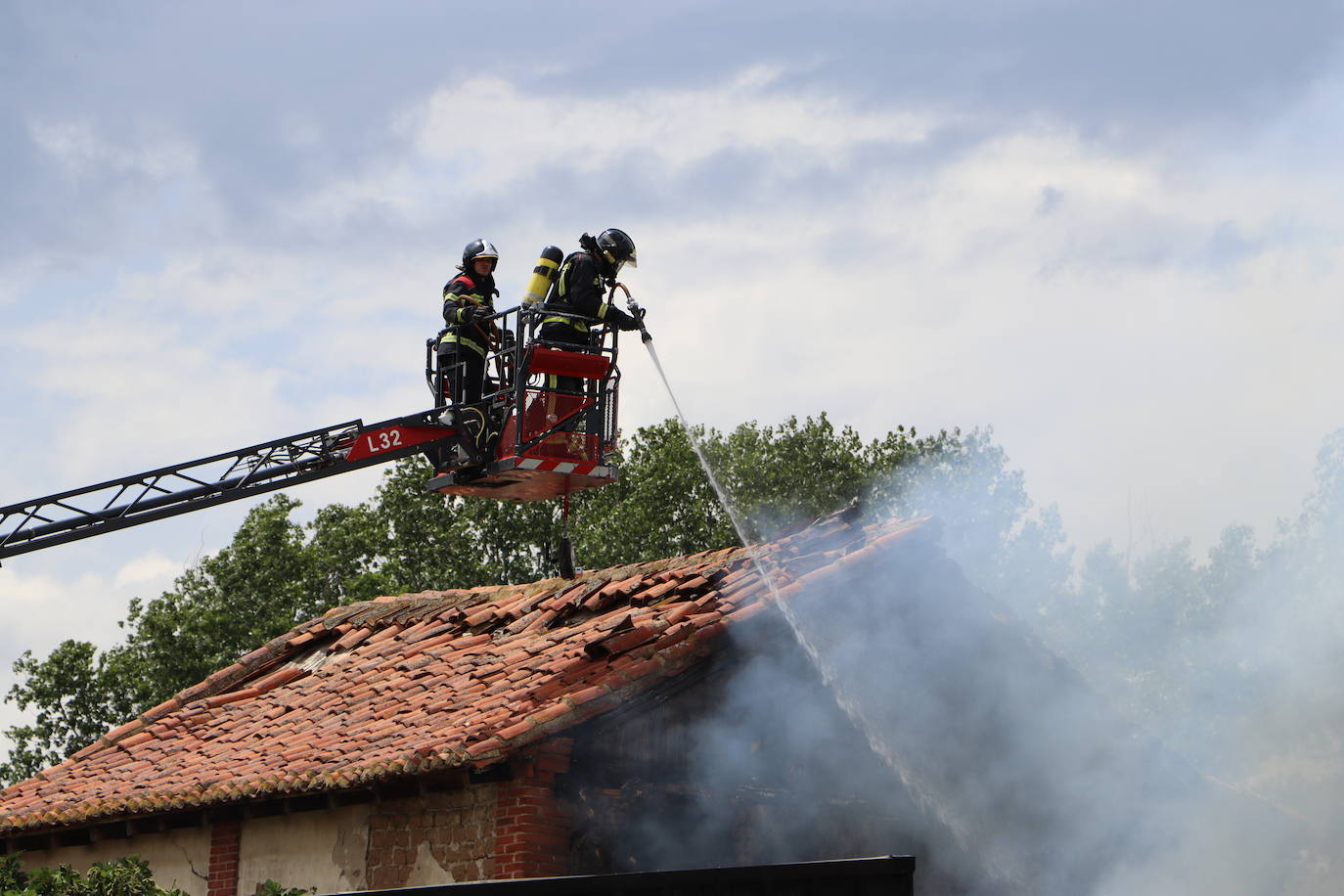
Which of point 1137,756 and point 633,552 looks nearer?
point 1137,756

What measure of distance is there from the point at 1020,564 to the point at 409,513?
14.8 meters

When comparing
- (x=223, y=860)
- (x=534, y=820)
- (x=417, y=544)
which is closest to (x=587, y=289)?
(x=534, y=820)

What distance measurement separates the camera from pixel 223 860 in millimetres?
12438

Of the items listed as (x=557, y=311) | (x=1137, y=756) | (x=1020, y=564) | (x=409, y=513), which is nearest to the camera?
(x=557, y=311)

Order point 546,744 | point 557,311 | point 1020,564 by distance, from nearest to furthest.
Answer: point 546,744 → point 557,311 → point 1020,564

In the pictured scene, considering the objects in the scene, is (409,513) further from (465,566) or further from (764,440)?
(764,440)

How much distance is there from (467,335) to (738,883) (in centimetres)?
667

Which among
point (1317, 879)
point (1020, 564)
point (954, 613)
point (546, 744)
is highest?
point (1020, 564)

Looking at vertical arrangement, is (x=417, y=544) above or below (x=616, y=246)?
above

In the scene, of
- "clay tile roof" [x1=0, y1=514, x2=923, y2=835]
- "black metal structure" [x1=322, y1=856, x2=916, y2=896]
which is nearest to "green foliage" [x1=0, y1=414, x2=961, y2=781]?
"clay tile roof" [x1=0, y1=514, x2=923, y2=835]

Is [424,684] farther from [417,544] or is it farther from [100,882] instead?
[417,544]

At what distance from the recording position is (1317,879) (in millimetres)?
14164

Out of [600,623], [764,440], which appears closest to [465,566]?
[764,440]

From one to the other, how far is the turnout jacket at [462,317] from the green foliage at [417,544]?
20.9m
